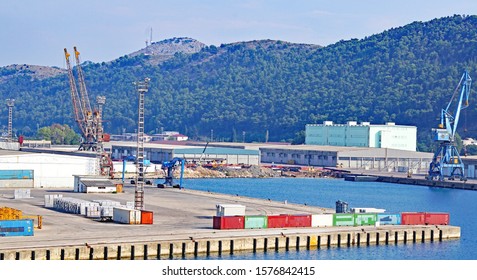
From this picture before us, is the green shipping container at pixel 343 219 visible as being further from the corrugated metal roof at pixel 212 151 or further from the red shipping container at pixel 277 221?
Result: the corrugated metal roof at pixel 212 151

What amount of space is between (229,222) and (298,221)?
4.64 metres

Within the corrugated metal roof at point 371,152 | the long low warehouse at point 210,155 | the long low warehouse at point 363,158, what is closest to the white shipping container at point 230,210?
the long low warehouse at point 210,155

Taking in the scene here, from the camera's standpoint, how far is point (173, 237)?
56.1 m

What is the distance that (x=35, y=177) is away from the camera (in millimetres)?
95500

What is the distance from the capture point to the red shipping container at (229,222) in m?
61.3

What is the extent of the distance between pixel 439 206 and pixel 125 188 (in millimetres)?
29858

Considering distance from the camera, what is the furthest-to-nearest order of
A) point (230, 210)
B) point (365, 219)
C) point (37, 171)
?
point (37, 171) < point (365, 219) < point (230, 210)

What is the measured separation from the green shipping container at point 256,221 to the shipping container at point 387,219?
8.46 metres

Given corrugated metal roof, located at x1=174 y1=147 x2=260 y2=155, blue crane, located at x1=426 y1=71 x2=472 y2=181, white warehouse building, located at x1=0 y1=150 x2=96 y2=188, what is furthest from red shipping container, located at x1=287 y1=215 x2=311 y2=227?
corrugated metal roof, located at x1=174 y1=147 x2=260 y2=155

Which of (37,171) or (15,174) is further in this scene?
(37,171)

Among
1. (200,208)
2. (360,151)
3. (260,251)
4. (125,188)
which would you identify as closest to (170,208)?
(200,208)

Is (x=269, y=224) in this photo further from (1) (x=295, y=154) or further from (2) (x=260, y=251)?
(1) (x=295, y=154)

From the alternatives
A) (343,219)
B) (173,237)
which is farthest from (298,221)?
(173,237)

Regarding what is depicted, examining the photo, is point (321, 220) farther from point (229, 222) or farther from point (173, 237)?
point (173, 237)
